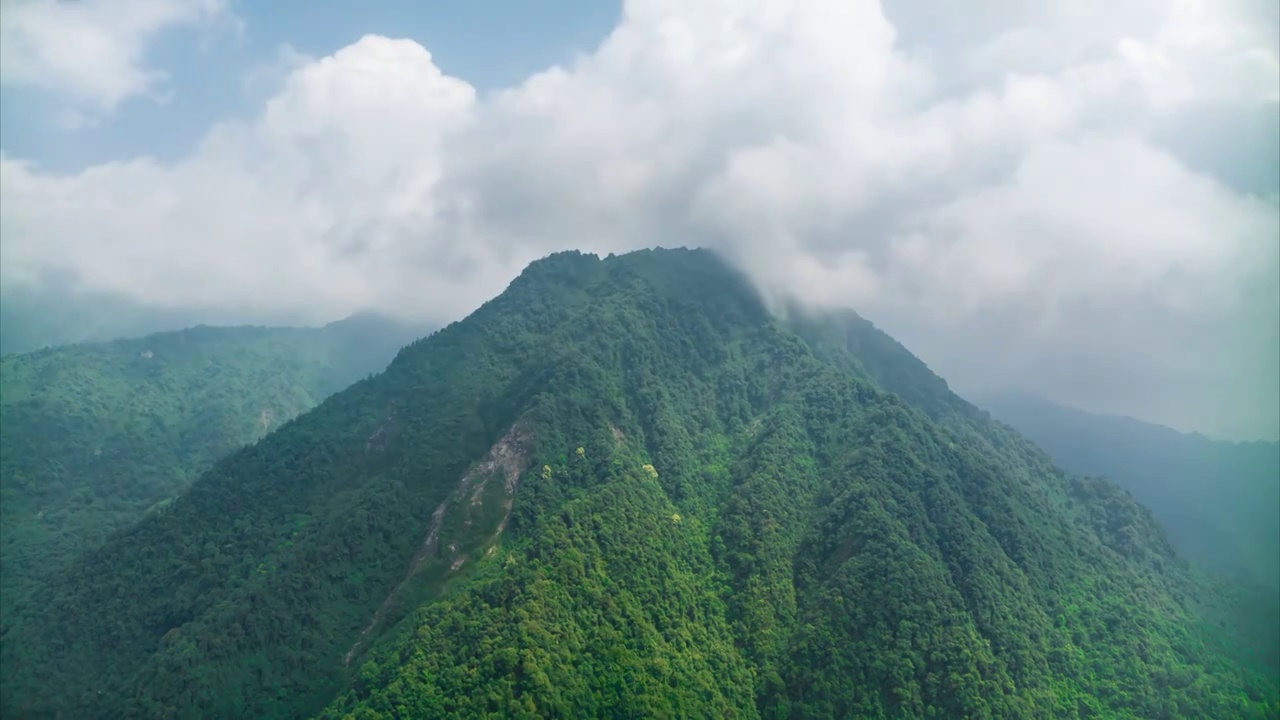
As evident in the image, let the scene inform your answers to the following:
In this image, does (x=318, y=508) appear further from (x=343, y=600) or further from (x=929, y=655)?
(x=929, y=655)

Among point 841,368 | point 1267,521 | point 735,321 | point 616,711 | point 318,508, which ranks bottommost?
point 616,711

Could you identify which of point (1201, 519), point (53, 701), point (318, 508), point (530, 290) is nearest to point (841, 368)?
point (530, 290)

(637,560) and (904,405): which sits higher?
(904,405)

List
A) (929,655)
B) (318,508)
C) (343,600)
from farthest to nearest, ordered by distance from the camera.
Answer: (318,508), (343,600), (929,655)

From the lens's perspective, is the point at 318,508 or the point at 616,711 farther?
the point at 318,508

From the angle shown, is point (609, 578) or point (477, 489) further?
point (477, 489)

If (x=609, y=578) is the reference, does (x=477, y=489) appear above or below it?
above

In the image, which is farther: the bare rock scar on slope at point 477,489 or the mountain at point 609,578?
the bare rock scar on slope at point 477,489

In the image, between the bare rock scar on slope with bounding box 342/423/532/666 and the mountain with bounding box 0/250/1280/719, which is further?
the bare rock scar on slope with bounding box 342/423/532/666
